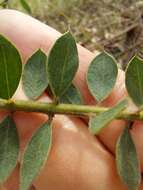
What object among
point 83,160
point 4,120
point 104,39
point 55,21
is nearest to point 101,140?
point 83,160

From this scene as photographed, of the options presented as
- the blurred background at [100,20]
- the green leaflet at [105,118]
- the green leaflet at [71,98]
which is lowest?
the blurred background at [100,20]

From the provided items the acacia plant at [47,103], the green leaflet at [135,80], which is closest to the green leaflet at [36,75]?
the acacia plant at [47,103]

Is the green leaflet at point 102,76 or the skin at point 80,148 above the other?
the green leaflet at point 102,76

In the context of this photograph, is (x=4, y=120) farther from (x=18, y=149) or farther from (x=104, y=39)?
(x=104, y=39)

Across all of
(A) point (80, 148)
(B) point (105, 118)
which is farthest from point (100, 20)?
(B) point (105, 118)

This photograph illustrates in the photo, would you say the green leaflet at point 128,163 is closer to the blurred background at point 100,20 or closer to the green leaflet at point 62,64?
the green leaflet at point 62,64

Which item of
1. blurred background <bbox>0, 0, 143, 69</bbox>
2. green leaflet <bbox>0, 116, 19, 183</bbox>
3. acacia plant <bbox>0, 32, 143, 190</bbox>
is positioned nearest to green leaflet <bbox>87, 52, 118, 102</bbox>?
acacia plant <bbox>0, 32, 143, 190</bbox>

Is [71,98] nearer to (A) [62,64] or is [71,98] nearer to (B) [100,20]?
(A) [62,64]
